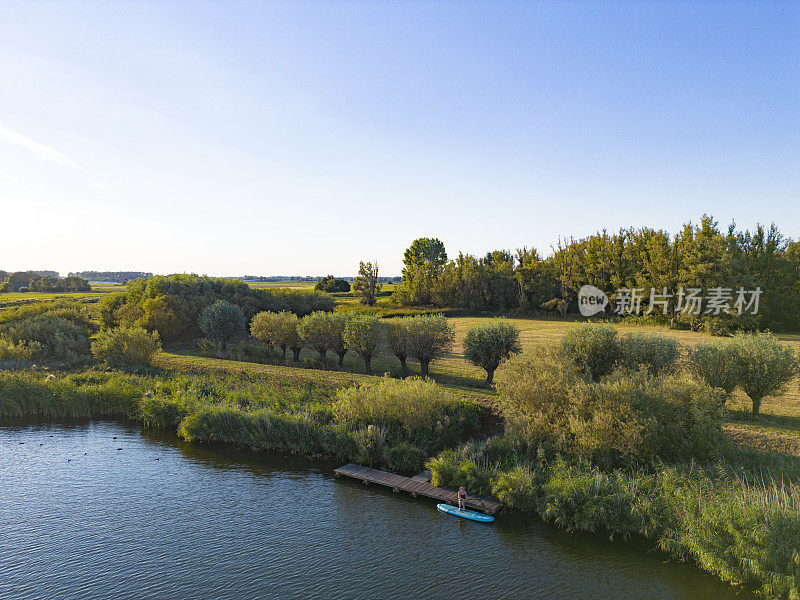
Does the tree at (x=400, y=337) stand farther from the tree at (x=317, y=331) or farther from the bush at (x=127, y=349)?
the bush at (x=127, y=349)

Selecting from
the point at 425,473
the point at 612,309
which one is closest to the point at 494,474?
the point at 425,473

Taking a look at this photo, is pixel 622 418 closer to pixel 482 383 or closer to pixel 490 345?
pixel 490 345

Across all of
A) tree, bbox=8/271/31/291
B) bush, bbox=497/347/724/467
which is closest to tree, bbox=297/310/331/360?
bush, bbox=497/347/724/467

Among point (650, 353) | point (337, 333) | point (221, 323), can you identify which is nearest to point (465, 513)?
point (650, 353)

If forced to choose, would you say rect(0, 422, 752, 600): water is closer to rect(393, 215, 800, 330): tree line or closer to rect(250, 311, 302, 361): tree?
rect(250, 311, 302, 361): tree

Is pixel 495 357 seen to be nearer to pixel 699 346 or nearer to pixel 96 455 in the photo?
pixel 699 346
